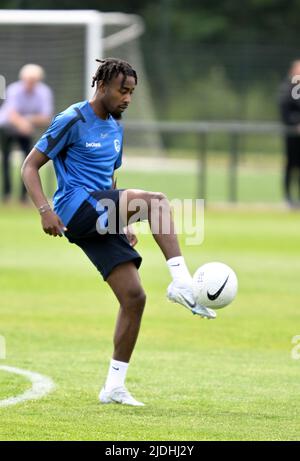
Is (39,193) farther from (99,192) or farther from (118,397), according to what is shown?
(118,397)

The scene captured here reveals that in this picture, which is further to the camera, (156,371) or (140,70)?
(140,70)

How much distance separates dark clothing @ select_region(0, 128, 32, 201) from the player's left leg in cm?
1579

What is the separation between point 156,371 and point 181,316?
327 centimetres

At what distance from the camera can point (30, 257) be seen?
55.1 ft

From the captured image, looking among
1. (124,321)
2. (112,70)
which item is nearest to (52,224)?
(124,321)

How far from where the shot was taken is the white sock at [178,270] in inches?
291

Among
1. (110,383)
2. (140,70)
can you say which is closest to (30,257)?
(110,383)

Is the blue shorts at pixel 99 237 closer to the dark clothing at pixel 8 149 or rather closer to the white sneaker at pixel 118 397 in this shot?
the white sneaker at pixel 118 397

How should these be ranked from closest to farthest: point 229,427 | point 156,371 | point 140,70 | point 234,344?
point 229,427
point 156,371
point 234,344
point 140,70

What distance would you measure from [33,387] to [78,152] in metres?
1.67

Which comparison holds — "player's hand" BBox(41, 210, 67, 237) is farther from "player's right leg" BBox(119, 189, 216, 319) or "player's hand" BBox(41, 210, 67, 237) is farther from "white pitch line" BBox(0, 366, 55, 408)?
"white pitch line" BBox(0, 366, 55, 408)

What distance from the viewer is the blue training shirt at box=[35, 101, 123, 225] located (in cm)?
766
